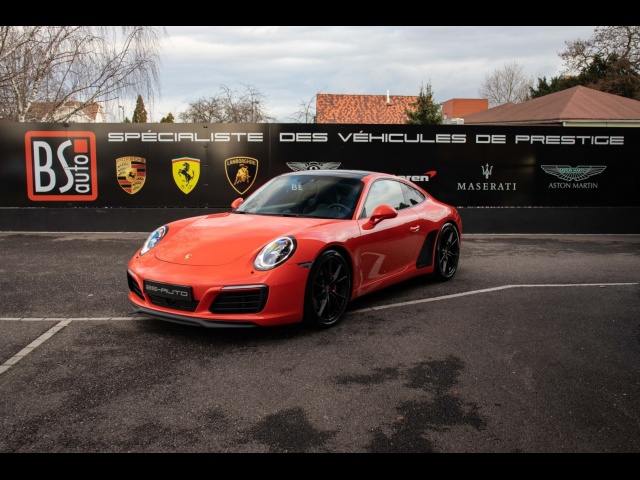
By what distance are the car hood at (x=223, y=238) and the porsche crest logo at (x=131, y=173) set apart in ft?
21.9

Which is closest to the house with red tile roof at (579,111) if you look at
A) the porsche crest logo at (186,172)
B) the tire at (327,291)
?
the porsche crest logo at (186,172)

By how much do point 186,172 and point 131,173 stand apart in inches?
43.9

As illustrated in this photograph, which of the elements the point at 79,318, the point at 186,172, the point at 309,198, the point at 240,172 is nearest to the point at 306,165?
the point at 240,172

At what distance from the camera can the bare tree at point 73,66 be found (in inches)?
653

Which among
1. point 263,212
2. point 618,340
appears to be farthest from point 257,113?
point 618,340

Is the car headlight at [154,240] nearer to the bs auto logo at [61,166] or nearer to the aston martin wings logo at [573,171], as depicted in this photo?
the bs auto logo at [61,166]

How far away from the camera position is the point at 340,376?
3.99 m

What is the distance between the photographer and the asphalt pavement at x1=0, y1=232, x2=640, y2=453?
10.1 ft

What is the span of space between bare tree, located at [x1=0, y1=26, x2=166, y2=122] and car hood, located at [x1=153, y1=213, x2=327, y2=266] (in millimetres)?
13538

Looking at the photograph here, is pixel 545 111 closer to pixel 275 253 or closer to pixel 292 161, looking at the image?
pixel 292 161

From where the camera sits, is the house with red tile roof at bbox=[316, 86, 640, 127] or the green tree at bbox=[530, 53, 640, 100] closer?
the house with red tile roof at bbox=[316, 86, 640, 127]

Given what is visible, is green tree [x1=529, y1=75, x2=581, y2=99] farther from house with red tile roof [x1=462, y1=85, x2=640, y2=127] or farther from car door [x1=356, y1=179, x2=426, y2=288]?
car door [x1=356, y1=179, x2=426, y2=288]

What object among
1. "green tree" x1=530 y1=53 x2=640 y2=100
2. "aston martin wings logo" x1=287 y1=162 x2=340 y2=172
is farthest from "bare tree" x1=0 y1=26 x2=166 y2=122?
"green tree" x1=530 y1=53 x2=640 y2=100

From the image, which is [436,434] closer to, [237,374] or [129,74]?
[237,374]
